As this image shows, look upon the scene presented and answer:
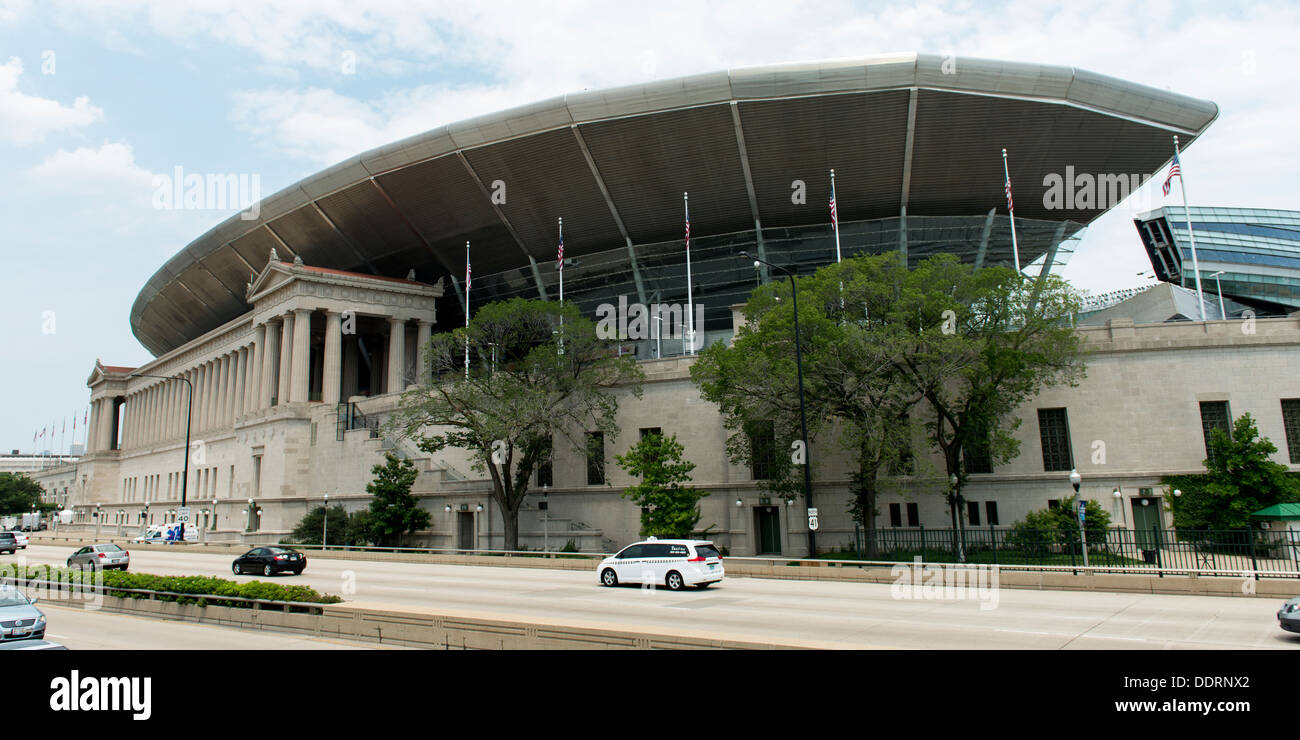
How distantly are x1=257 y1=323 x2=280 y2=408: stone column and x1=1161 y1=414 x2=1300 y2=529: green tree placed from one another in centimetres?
6008

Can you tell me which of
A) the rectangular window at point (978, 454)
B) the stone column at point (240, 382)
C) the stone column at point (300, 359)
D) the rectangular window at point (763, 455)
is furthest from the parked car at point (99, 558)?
the stone column at point (240, 382)

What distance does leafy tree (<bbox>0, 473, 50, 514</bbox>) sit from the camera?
356ft

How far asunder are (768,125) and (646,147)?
7.69 metres

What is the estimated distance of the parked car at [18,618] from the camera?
13289mm

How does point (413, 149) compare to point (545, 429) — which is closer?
point (545, 429)

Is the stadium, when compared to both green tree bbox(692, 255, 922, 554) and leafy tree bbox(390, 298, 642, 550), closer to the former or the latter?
leafy tree bbox(390, 298, 642, 550)

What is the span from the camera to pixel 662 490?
3709 centimetres

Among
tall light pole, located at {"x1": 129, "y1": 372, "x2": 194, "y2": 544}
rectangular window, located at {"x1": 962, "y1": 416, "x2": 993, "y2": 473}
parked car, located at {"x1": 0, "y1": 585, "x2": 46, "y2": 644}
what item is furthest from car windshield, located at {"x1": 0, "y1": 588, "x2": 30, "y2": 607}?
tall light pole, located at {"x1": 129, "y1": 372, "x2": 194, "y2": 544}

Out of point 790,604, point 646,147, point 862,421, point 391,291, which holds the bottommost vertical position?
point 790,604

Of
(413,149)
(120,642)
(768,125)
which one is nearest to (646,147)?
(768,125)

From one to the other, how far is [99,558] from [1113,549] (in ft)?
131

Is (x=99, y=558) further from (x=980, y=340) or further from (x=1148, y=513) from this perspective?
(x=1148, y=513)

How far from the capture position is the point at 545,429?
39.8 metres
